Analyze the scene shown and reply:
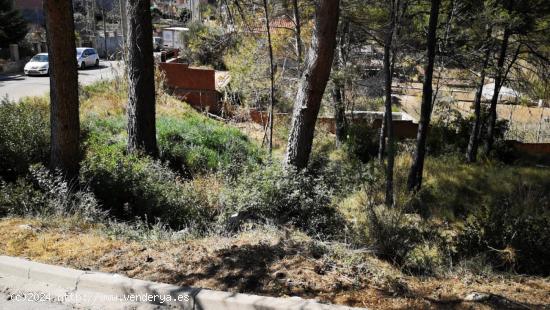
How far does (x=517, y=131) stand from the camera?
25.0 metres

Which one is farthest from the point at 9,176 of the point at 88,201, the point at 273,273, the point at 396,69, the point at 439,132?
the point at 439,132

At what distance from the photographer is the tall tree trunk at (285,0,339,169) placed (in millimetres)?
8281

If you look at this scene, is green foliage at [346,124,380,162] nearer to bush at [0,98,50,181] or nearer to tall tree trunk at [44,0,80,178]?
bush at [0,98,50,181]

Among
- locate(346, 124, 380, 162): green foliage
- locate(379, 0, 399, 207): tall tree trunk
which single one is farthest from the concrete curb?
locate(346, 124, 380, 162): green foliage

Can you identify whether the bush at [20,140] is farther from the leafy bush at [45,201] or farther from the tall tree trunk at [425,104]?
the tall tree trunk at [425,104]

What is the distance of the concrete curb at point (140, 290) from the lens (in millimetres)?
3832

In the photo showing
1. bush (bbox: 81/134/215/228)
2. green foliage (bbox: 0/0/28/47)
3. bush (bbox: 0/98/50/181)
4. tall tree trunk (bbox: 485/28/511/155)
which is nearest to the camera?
bush (bbox: 81/134/215/228)

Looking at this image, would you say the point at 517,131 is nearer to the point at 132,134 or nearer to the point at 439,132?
the point at 439,132

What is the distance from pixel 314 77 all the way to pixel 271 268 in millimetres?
4528

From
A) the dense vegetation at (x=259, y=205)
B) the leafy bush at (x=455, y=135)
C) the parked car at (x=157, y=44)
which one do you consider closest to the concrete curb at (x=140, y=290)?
the dense vegetation at (x=259, y=205)

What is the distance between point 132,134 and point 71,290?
22.7 feet

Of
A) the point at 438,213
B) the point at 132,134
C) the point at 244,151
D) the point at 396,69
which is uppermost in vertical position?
the point at 396,69

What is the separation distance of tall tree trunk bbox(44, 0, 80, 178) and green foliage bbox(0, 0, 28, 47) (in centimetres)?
2992

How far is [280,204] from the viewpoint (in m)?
7.16
